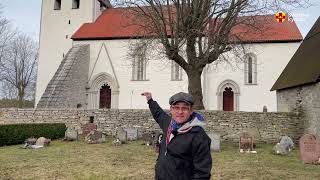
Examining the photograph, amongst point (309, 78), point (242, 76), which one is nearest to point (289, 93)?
point (309, 78)

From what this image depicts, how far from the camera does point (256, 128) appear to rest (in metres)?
17.6

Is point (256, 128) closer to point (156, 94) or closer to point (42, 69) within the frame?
point (156, 94)

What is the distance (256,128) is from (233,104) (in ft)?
35.7

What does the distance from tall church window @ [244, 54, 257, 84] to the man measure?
25235mm

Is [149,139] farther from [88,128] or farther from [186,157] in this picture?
[186,157]

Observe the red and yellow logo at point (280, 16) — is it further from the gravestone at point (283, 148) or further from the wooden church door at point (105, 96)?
the wooden church door at point (105, 96)

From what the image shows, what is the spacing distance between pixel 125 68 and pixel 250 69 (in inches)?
416

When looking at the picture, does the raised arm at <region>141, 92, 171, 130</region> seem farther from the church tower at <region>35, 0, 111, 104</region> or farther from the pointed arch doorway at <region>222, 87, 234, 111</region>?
the church tower at <region>35, 0, 111, 104</region>

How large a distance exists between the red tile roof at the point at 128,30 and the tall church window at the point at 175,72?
3.99 metres

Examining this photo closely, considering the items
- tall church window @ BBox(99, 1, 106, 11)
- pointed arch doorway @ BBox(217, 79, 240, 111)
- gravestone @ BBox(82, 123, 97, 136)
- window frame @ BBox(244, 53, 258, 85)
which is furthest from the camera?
tall church window @ BBox(99, 1, 106, 11)

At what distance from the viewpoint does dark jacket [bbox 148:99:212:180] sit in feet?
11.4

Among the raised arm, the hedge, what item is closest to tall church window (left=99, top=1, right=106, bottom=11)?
the hedge

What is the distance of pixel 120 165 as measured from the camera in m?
10.2

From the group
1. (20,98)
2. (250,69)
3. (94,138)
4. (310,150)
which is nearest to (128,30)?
(250,69)
